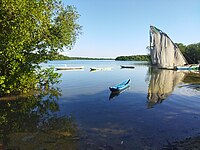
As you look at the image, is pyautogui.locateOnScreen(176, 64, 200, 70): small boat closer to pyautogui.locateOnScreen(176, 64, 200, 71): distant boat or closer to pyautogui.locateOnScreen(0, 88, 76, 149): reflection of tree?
pyautogui.locateOnScreen(176, 64, 200, 71): distant boat

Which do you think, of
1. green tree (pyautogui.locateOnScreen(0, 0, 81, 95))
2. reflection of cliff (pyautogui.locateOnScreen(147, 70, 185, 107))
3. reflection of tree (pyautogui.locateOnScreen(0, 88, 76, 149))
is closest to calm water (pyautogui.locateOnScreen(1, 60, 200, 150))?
reflection of tree (pyautogui.locateOnScreen(0, 88, 76, 149))

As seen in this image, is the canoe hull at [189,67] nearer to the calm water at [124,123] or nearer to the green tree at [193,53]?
the green tree at [193,53]

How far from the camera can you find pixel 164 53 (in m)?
85.7

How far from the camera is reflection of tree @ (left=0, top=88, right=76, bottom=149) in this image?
44.0ft

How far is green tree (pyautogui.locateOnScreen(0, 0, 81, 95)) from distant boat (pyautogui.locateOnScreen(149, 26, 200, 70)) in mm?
55228

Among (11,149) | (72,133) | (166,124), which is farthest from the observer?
(166,124)

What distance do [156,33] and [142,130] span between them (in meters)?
71.4

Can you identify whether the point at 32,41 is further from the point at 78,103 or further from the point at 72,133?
the point at 72,133

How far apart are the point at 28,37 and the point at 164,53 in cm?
7019

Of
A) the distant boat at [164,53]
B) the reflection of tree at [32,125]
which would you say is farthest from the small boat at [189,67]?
the reflection of tree at [32,125]

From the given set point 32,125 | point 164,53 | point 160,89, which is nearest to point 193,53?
point 164,53

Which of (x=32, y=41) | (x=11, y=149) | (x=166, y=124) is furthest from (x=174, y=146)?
(x=32, y=41)

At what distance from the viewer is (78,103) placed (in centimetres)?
2616

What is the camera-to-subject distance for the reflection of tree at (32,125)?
44.0 ft
